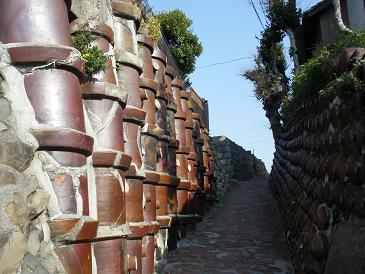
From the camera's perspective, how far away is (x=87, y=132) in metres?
3.47

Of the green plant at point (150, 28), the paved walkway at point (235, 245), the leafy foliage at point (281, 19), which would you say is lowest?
the paved walkway at point (235, 245)

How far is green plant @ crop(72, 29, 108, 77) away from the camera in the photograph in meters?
3.61

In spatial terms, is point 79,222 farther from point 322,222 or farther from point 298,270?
point 298,270

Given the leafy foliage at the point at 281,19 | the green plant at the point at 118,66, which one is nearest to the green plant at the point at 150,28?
the green plant at the point at 118,66

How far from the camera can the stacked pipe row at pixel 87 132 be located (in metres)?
2.77

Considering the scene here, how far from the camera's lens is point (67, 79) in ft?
9.78

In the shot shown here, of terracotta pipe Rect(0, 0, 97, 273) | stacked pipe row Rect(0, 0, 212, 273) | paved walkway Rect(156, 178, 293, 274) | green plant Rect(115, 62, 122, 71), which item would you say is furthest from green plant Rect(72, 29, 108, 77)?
paved walkway Rect(156, 178, 293, 274)

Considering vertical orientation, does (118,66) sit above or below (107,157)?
above

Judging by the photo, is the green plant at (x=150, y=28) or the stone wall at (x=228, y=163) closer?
the green plant at (x=150, y=28)

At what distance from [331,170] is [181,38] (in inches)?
498

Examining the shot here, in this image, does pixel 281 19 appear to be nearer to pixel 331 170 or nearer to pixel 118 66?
pixel 118 66

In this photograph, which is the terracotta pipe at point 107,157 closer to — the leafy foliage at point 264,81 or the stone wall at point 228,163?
the stone wall at point 228,163

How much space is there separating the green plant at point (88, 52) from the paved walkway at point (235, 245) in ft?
9.86

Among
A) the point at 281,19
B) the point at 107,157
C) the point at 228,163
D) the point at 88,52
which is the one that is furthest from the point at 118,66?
the point at 228,163
